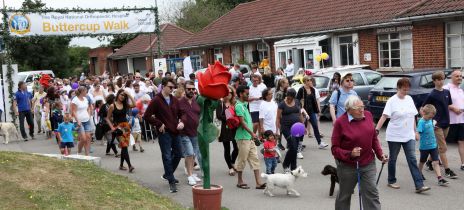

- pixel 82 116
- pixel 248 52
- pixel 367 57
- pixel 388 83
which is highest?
pixel 248 52

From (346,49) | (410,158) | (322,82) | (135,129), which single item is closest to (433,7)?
(322,82)

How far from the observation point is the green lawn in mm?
7055

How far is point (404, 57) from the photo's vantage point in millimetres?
23219

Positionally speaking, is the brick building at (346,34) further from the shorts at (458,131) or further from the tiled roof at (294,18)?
the shorts at (458,131)

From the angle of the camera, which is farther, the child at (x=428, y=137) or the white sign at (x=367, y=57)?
the white sign at (x=367, y=57)

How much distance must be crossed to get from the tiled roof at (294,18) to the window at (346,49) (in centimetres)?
80

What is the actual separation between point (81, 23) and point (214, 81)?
1433cm

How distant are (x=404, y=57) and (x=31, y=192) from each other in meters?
19.0

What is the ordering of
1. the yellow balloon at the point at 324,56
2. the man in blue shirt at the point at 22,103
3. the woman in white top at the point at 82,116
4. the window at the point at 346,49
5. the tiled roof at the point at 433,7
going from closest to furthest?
1. the woman in white top at the point at 82,116
2. the man in blue shirt at the point at 22,103
3. the tiled roof at the point at 433,7
4. the yellow balloon at the point at 324,56
5. the window at the point at 346,49

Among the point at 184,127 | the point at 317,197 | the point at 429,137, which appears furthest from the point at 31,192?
the point at 429,137

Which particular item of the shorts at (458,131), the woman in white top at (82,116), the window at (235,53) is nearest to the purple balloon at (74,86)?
the woman in white top at (82,116)

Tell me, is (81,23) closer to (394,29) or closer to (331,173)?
(394,29)

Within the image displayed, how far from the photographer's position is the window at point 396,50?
75.1 ft

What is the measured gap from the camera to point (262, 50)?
32.4m
